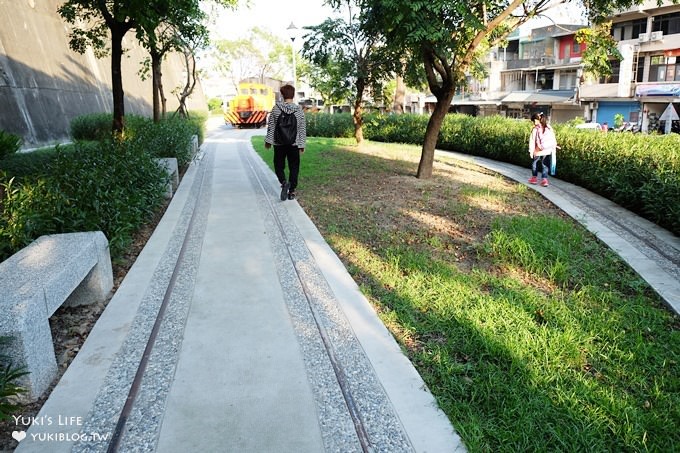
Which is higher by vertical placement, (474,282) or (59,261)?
(59,261)

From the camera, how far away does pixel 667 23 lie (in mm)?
33438

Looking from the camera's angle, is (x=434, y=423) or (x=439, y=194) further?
(x=439, y=194)

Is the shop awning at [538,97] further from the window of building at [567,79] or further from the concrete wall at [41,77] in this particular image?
the concrete wall at [41,77]

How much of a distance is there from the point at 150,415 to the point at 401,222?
4.74 m

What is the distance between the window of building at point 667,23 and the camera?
107ft

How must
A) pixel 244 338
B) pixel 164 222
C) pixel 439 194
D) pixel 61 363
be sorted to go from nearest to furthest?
pixel 61 363
pixel 244 338
pixel 164 222
pixel 439 194

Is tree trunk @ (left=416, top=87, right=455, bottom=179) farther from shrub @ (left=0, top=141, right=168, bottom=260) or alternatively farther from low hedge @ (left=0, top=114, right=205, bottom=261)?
shrub @ (left=0, top=141, right=168, bottom=260)

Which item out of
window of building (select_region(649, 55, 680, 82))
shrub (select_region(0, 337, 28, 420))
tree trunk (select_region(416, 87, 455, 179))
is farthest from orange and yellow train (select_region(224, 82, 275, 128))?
shrub (select_region(0, 337, 28, 420))

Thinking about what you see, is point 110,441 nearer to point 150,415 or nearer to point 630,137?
point 150,415

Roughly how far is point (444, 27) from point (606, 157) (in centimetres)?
403

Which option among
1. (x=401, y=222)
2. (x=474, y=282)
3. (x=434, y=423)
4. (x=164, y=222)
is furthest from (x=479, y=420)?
(x=164, y=222)

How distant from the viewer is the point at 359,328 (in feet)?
13.0

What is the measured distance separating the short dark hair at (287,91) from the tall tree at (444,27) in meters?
1.86

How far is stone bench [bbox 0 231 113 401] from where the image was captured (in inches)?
115
